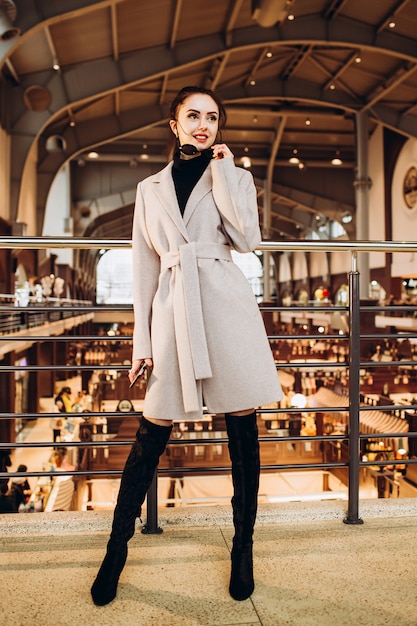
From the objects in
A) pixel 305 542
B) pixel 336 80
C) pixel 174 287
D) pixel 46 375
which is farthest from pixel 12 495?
pixel 336 80

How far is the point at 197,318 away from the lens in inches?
60.2

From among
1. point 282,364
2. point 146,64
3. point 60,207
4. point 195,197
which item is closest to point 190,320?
point 195,197

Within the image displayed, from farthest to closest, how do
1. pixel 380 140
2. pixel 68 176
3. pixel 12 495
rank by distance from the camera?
pixel 68 176 < pixel 380 140 < pixel 12 495

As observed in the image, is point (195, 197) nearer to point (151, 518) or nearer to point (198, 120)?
point (198, 120)

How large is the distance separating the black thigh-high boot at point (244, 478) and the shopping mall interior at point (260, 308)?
0.12 m

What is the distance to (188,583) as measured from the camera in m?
1.65

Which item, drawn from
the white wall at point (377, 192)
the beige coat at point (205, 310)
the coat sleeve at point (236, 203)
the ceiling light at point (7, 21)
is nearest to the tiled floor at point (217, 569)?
the beige coat at point (205, 310)

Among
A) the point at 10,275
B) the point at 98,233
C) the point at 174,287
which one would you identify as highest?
the point at 98,233

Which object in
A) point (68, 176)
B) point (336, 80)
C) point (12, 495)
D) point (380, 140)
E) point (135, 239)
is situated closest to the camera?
point (135, 239)

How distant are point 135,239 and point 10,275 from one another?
11537 millimetres

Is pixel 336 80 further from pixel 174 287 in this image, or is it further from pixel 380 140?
pixel 174 287

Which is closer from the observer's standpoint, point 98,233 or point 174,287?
point 174,287

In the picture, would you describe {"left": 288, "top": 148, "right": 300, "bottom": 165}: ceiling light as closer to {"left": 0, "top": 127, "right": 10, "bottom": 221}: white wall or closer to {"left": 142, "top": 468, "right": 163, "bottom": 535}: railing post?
{"left": 0, "top": 127, "right": 10, "bottom": 221}: white wall

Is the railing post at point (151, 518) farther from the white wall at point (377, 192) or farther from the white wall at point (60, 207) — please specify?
the white wall at point (60, 207)
